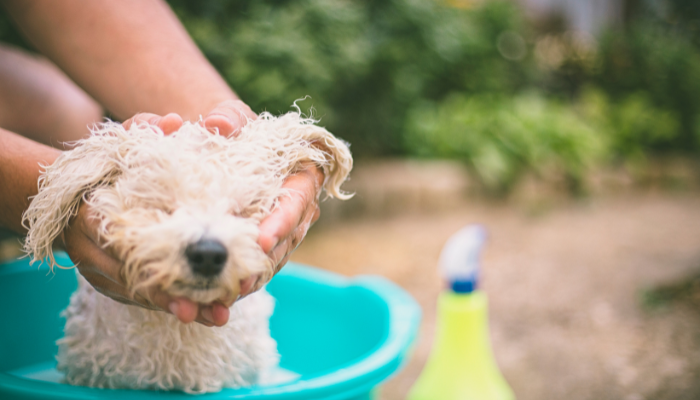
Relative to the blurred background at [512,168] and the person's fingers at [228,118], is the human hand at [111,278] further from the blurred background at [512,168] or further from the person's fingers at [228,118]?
the blurred background at [512,168]

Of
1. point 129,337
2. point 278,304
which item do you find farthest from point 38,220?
point 278,304

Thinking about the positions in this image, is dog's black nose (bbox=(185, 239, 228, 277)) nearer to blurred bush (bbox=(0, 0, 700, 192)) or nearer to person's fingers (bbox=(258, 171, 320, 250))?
person's fingers (bbox=(258, 171, 320, 250))

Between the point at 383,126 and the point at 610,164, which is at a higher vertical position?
the point at 610,164

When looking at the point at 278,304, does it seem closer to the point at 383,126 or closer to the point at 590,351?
the point at 590,351

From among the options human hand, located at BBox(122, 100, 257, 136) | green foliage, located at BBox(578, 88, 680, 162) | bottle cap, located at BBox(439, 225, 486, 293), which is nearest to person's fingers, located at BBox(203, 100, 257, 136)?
human hand, located at BBox(122, 100, 257, 136)

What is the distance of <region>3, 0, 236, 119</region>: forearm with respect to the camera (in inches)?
49.2

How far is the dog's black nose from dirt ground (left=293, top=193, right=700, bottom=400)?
5.28 ft

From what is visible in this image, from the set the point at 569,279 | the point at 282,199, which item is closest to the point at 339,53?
the point at 569,279

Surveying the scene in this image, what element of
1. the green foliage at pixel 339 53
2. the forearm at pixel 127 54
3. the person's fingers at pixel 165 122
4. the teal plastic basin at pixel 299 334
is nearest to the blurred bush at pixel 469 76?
the green foliage at pixel 339 53

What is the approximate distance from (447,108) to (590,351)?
3708mm

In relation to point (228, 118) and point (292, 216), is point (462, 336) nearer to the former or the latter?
point (292, 216)

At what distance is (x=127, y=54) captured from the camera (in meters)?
1.28

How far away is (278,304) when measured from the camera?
1.84 meters

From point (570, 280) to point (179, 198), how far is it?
9.94 ft
